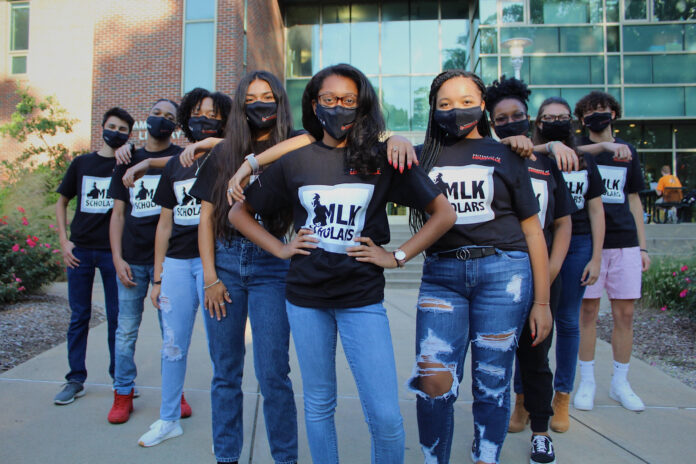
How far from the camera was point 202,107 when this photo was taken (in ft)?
10.00

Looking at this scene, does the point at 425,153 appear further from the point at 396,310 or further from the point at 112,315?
the point at 396,310

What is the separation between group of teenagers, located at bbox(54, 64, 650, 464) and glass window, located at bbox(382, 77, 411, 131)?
15115 millimetres

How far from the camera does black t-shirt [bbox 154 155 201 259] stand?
2.87 meters

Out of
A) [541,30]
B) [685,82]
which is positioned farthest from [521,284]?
[685,82]

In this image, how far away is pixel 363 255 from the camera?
2.05 m

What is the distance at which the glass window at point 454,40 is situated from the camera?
1822cm

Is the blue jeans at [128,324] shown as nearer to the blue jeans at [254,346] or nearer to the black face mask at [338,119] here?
the blue jeans at [254,346]

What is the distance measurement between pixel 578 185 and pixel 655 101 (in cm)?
1561

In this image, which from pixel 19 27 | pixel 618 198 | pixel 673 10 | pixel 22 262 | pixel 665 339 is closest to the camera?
pixel 618 198

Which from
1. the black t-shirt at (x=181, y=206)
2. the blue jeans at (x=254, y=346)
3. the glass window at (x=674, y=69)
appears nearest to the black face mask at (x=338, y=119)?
the blue jeans at (x=254, y=346)

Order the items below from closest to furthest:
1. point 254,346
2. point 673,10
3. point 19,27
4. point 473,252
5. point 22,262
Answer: point 473,252, point 254,346, point 22,262, point 673,10, point 19,27

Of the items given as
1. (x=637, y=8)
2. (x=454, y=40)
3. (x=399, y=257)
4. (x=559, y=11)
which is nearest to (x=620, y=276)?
(x=399, y=257)

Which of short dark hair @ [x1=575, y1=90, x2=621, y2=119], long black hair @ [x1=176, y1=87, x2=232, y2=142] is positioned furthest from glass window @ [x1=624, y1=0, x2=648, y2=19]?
long black hair @ [x1=176, y1=87, x2=232, y2=142]

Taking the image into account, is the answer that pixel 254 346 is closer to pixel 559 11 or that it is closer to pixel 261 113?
pixel 261 113
